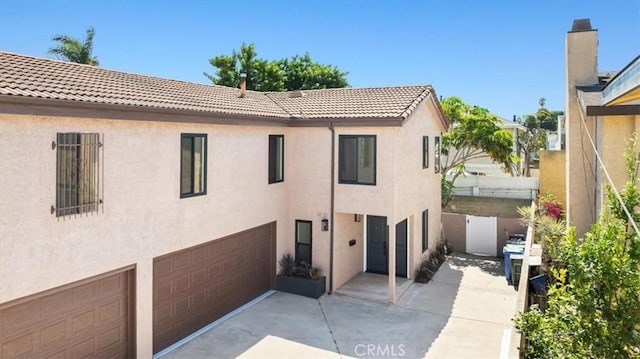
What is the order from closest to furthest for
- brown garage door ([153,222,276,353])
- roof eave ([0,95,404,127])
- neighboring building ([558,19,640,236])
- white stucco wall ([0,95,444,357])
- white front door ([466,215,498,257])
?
roof eave ([0,95,404,127])
white stucco wall ([0,95,444,357])
brown garage door ([153,222,276,353])
neighboring building ([558,19,640,236])
white front door ([466,215,498,257])

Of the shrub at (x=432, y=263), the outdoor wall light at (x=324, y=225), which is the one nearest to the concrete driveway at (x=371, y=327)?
the shrub at (x=432, y=263)

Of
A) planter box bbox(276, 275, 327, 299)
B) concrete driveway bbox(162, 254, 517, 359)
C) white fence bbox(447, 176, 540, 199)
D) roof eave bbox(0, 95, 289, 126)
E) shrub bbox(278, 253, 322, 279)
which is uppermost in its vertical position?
roof eave bbox(0, 95, 289, 126)

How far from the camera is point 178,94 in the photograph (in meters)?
13.0

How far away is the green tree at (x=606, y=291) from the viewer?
5.25 m

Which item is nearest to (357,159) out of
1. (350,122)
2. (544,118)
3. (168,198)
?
(350,122)

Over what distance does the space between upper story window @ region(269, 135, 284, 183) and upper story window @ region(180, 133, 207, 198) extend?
10.7ft

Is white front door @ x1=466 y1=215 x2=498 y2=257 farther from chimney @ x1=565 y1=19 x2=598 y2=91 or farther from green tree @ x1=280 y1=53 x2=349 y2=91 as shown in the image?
green tree @ x1=280 y1=53 x2=349 y2=91

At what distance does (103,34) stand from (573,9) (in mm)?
29306

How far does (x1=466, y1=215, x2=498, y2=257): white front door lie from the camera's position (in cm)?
2016

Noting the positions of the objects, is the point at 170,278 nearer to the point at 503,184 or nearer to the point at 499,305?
the point at 499,305

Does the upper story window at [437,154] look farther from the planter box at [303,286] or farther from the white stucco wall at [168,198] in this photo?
the planter box at [303,286]

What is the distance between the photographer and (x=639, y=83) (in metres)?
4.24

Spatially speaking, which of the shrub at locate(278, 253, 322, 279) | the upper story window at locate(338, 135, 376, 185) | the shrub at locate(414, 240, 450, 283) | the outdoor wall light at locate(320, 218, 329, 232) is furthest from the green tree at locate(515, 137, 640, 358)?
the shrub at locate(414, 240, 450, 283)

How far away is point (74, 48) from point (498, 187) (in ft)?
94.4
